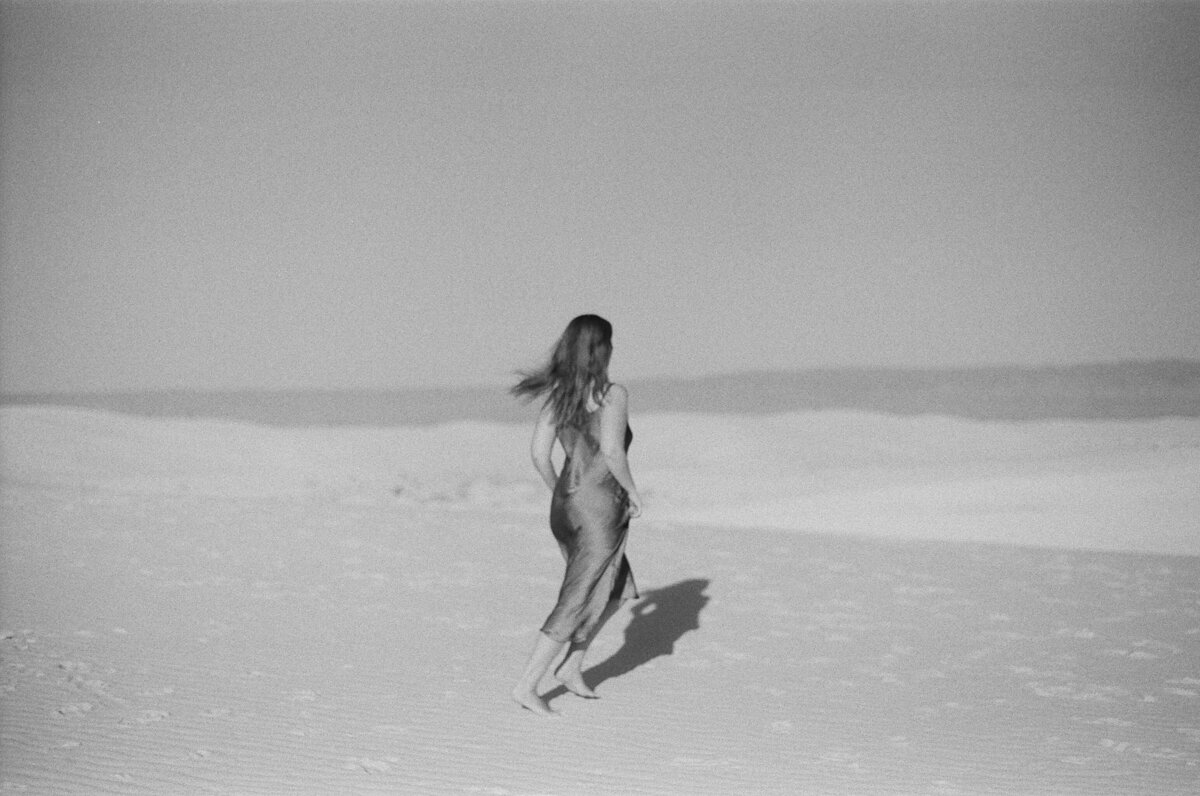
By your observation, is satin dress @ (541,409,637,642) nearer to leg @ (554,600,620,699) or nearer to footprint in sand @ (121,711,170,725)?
leg @ (554,600,620,699)

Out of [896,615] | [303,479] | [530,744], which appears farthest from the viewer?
[303,479]

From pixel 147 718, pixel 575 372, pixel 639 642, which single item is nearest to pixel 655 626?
pixel 639 642

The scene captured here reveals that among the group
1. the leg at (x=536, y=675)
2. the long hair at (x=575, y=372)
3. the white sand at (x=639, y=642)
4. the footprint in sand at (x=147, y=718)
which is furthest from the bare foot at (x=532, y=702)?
the footprint in sand at (x=147, y=718)

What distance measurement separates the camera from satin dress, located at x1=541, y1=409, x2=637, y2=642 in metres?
6.91

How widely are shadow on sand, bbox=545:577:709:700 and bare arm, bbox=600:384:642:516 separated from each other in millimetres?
1278

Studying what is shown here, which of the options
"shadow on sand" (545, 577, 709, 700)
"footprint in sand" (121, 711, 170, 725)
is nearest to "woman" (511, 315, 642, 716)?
"shadow on sand" (545, 577, 709, 700)

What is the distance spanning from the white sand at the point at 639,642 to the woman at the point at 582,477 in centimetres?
44

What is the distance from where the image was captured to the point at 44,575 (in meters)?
11.7

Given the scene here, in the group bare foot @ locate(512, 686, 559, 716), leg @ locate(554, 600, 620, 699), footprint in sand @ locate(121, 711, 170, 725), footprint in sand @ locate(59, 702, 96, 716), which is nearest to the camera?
footprint in sand @ locate(121, 711, 170, 725)

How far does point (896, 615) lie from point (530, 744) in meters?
4.83

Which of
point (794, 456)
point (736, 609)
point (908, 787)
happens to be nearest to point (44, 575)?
point (736, 609)

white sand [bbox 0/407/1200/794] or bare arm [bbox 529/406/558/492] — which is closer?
white sand [bbox 0/407/1200/794]

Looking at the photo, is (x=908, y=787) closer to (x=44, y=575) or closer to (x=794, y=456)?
(x=44, y=575)

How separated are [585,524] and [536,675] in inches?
28.4
